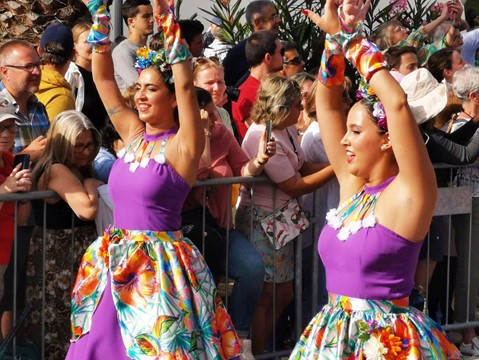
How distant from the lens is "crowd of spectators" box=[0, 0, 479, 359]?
18.1 feet

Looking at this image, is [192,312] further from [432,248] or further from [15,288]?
[432,248]

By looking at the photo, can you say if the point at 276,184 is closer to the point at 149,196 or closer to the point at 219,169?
the point at 219,169

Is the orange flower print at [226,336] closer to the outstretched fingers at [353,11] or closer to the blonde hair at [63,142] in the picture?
the blonde hair at [63,142]

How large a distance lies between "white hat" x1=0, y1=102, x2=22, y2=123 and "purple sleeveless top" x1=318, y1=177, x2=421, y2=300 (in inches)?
81.0

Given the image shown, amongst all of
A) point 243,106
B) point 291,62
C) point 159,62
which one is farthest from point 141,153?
point 291,62

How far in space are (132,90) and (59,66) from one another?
3.78ft

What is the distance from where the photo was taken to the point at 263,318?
620cm

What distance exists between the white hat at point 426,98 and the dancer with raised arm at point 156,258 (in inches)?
40.5

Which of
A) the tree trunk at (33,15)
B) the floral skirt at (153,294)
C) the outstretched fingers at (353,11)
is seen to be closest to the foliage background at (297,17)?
the tree trunk at (33,15)

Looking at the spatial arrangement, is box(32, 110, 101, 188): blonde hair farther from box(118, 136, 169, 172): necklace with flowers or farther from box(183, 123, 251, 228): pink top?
box(183, 123, 251, 228): pink top

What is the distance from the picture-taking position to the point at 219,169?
597 cm

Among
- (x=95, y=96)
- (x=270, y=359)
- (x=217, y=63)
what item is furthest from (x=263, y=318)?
(x=95, y=96)

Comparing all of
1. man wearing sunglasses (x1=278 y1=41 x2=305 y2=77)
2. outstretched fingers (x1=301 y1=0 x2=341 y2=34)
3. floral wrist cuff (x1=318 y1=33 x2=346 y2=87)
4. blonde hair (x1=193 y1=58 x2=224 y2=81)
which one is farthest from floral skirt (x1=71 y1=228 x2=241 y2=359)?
man wearing sunglasses (x1=278 y1=41 x2=305 y2=77)

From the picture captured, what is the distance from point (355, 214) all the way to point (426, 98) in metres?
0.96
